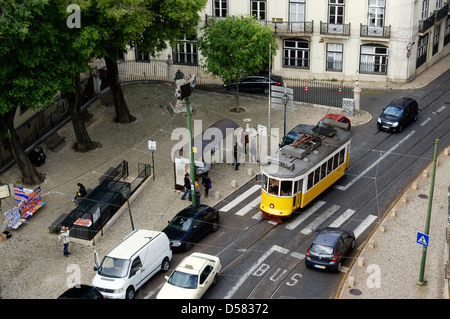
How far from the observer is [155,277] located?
3166 centimetres

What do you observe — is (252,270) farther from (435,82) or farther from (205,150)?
(435,82)

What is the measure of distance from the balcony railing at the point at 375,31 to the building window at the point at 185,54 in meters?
14.1

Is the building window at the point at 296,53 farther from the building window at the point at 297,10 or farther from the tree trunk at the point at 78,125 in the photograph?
the tree trunk at the point at 78,125

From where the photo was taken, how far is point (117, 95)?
154 feet

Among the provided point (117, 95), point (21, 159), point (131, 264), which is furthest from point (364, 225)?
point (117, 95)

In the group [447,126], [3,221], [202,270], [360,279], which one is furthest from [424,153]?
[3,221]

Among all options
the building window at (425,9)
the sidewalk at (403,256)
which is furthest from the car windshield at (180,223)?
the building window at (425,9)

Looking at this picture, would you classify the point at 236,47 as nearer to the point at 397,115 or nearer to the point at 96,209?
the point at 397,115

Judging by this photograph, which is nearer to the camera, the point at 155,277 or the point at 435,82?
the point at 155,277

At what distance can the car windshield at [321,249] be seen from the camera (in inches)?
1212

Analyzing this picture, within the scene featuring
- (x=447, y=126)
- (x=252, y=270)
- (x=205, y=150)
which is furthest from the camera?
(x=447, y=126)

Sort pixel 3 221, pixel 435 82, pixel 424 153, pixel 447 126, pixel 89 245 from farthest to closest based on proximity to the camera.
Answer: pixel 435 82 → pixel 447 126 → pixel 424 153 → pixel 3 221 → pixel 89 245
